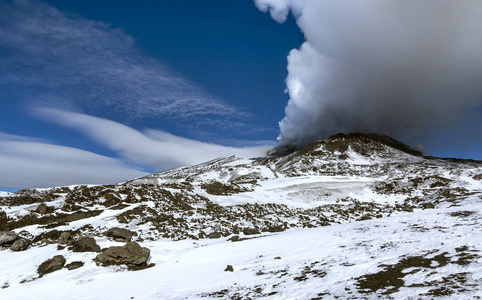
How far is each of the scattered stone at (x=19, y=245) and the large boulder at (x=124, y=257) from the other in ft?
25.3

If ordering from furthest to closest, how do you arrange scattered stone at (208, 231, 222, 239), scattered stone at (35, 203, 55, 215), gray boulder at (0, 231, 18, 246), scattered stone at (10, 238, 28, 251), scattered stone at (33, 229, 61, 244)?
scattered stone at (35, 203, 55, 215), scattered stone at (208, 231, 222, 239), scattered stone at (33, 229, 61, 244), gray boulder at (0, 231, 18, 246), scattered stone at (10, 238, 28, 251)

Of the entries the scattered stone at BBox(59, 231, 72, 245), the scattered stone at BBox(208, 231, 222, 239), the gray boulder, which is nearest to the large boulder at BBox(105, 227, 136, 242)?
the scattered stone at BBox(59, 231, 72, 245)

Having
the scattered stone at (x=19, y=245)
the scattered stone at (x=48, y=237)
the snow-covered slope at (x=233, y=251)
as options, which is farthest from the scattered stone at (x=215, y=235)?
the scattered stone at (x=19, y=245)

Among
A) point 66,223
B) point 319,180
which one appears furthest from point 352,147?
point 66,223

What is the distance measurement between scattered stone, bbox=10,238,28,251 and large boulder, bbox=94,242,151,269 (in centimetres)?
773

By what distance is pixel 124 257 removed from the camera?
55.4 ft

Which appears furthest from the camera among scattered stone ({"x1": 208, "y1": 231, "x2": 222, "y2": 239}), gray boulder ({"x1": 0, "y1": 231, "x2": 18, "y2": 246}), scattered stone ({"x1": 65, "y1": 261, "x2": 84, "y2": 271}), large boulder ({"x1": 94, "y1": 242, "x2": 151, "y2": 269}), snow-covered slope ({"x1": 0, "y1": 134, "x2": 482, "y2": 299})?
scattered stone ({"x1": 208, "y1": 231, "x2": 222, "y2": 239})

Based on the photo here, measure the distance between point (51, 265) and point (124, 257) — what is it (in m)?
4.24

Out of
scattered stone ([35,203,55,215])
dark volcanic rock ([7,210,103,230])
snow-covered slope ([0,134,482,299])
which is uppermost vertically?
scattered stone ([35,203,55,215])

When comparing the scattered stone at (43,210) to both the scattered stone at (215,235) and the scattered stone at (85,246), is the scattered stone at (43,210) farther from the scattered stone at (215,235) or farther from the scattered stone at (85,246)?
the scattered stone at (215,235)

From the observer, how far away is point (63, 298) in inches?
512

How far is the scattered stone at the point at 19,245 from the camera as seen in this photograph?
65.3 feet

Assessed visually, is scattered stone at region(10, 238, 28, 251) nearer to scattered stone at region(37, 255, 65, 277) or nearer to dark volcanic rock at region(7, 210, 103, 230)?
dark volcanic rock at region(7, 210, 103, 230)

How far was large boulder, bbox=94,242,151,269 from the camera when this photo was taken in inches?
663
